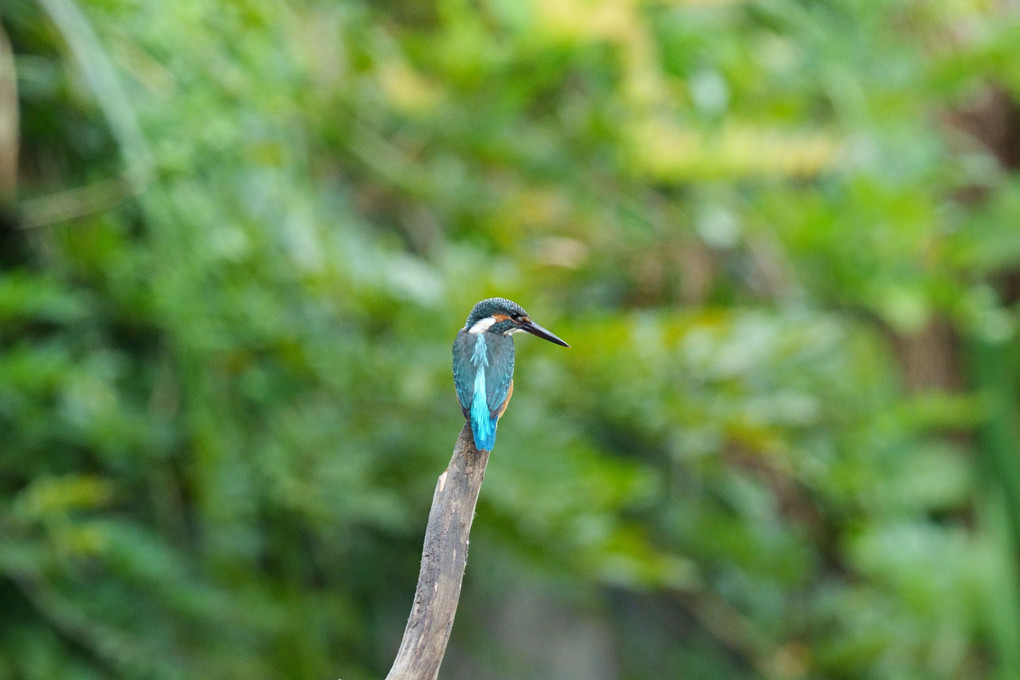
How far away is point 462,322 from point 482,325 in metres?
1.24

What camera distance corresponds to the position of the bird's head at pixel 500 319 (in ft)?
2.67

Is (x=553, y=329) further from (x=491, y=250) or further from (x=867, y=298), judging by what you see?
(x=867, y=298)

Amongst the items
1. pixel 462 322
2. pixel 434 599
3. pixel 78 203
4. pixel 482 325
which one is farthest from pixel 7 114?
pixel 434 599

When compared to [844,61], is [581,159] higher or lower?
lower

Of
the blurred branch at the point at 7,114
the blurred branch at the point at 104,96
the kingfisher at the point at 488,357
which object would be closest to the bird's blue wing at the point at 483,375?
the kingfisher at the point at 488,357

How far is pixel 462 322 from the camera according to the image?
2078 mm

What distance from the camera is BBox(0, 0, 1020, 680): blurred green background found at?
1.93 metres

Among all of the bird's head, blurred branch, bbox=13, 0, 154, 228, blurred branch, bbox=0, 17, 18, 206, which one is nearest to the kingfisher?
the bird's head

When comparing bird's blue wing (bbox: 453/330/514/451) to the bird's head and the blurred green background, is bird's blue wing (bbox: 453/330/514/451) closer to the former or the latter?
the bird's head

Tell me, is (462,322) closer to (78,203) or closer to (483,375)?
(78,203)

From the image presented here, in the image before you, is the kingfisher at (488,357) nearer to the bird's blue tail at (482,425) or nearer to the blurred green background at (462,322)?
the bird's blue tail at (482,425)

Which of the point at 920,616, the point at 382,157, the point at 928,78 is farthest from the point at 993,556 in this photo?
the point at 382,157

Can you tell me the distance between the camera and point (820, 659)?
3012 mm

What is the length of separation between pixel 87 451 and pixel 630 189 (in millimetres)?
1544
